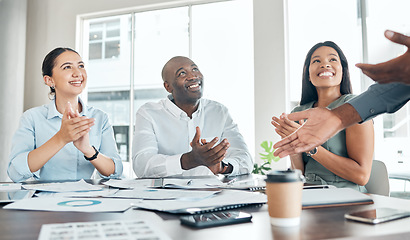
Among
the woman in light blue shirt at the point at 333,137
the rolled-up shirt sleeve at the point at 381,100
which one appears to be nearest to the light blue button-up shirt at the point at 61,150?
the woman in light blue shirt at the point at 333,137

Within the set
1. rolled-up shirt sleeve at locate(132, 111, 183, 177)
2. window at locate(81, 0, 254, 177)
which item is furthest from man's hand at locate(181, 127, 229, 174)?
window at locate(81, 0, 254, 177)

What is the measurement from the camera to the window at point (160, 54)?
15.6 feet

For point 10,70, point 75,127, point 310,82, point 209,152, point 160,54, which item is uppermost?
point 160,54

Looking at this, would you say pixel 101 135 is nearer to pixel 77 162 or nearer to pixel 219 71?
pixel 77 162

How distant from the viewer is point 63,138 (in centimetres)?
175

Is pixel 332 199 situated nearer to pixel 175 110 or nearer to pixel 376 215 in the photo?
pixel 376 215

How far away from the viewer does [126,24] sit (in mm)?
5445

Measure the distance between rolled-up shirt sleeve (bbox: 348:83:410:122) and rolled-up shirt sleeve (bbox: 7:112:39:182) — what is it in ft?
5.06

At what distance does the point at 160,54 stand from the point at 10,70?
7.17ft

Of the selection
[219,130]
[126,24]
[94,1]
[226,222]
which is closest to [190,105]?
[219,130]

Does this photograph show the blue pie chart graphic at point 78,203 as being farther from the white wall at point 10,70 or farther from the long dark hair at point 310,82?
the white wall at point 10,70

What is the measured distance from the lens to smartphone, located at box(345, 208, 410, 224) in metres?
0.76

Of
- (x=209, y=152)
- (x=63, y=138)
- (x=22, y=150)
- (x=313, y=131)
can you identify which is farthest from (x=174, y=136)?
(x=313, y=131)

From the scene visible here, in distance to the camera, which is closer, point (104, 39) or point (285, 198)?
point (285, 198)
